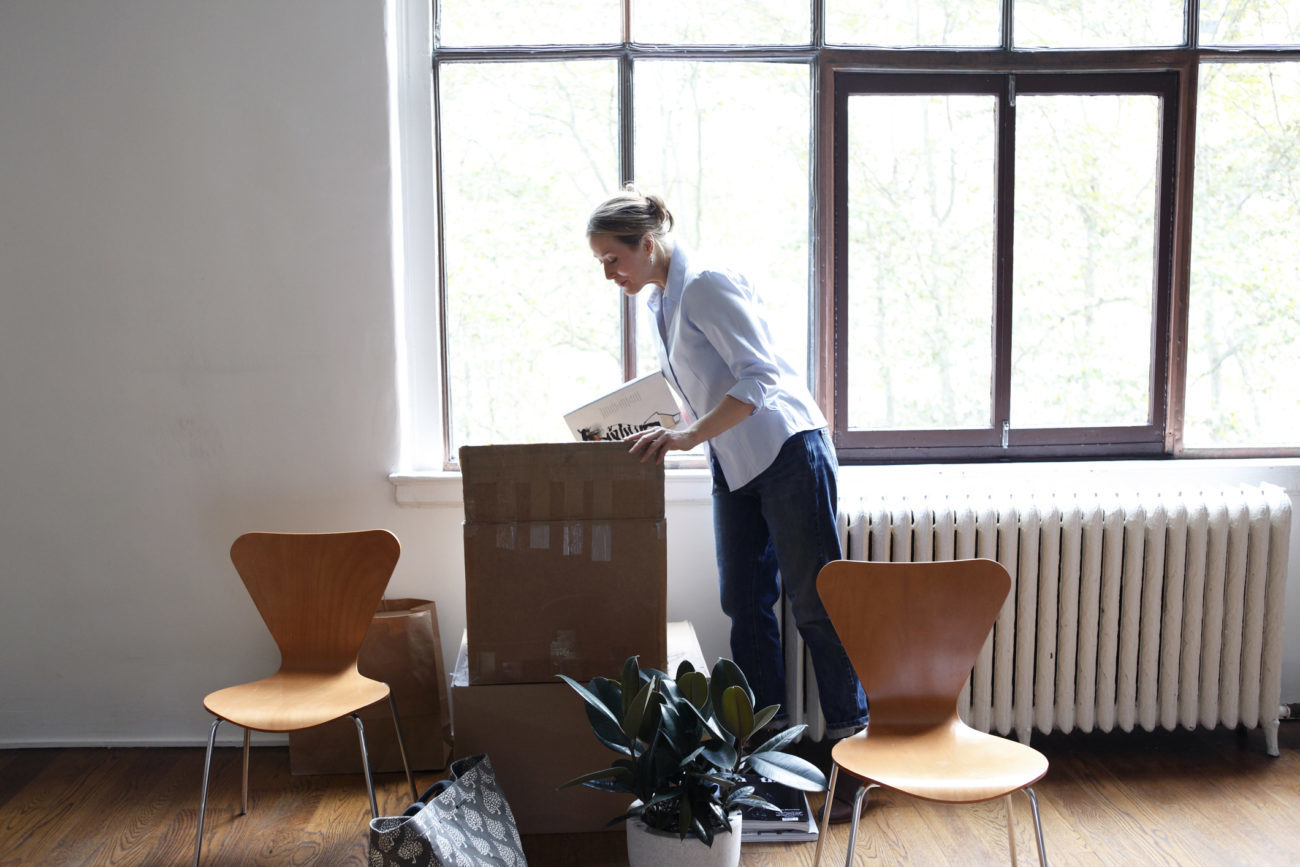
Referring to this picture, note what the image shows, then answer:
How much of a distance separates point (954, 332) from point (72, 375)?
8.34ft

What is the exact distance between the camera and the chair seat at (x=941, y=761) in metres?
1.59

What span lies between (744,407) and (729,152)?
105 cm

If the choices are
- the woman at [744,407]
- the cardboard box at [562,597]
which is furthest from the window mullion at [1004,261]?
the cardboard box at [562,597]

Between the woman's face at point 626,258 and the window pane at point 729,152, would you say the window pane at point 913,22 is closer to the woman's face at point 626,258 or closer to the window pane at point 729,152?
the window pane at point 729,152

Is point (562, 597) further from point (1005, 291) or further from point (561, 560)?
point (1005, 291)

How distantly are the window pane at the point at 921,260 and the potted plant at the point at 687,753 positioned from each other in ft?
4.12

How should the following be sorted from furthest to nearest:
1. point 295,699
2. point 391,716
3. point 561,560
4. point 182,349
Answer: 1. point 182,349
2. point 391,716
3. point 295,699
4. point 561,560

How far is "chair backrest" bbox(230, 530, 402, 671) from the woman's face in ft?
2.74

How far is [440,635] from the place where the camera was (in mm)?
2705

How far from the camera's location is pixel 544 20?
267cm

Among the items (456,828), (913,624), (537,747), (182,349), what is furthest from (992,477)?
(182,349)

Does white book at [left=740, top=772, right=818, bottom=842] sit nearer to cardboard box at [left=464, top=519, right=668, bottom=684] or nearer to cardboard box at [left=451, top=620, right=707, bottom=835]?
cardboard box at [left=451, top=620, right=707, bottom=835]

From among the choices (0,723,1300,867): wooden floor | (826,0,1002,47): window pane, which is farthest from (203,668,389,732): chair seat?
(826,0,1002,47): window pane

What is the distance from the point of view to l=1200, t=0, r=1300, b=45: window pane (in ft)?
8.91
